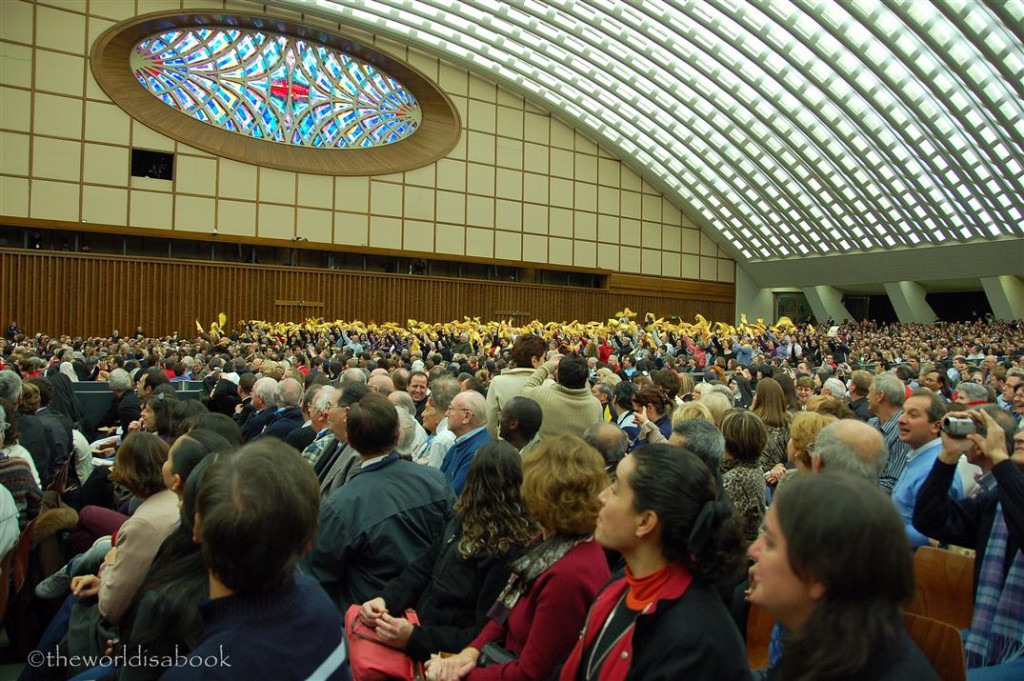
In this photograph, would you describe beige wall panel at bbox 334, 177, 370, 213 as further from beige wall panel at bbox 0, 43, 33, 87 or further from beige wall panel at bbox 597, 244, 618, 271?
beige wall panel at bbox 597, 244, 618, 271

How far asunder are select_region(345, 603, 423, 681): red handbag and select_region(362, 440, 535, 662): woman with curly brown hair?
4 cm

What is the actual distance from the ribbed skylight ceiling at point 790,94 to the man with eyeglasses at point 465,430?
20006 mm

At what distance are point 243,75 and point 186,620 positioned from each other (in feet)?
98.7

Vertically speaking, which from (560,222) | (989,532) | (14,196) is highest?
(560,222)

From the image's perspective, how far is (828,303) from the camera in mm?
38469

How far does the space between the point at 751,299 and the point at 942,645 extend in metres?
40.6

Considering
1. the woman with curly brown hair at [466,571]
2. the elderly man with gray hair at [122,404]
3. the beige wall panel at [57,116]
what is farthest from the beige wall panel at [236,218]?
the woman with curly brown hair at [466,571]

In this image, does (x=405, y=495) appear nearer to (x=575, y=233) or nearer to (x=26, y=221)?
(x=26, y=221)

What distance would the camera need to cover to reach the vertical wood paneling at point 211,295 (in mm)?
24531

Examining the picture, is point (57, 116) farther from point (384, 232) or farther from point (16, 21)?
point (384, 232)

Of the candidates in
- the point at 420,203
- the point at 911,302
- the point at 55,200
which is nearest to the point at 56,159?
the point at 55,200

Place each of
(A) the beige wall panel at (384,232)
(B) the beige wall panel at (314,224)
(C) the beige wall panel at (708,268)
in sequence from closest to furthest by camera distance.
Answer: (B) the beige wall panel at (314,224)
(A) the beige wall panel at (384,232)
(C) the beige wall panel at (708,268)

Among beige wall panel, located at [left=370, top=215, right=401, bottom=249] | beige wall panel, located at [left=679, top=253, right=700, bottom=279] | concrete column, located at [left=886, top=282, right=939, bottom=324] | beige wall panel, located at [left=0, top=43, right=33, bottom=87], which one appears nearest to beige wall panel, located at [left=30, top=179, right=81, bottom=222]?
beige wall panel, located at [left=0, top=43, right=33, bottom=87]

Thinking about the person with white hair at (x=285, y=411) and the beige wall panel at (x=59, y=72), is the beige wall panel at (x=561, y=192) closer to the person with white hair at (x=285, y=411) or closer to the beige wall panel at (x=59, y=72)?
the beige wall panel at (x=59, y=72)
